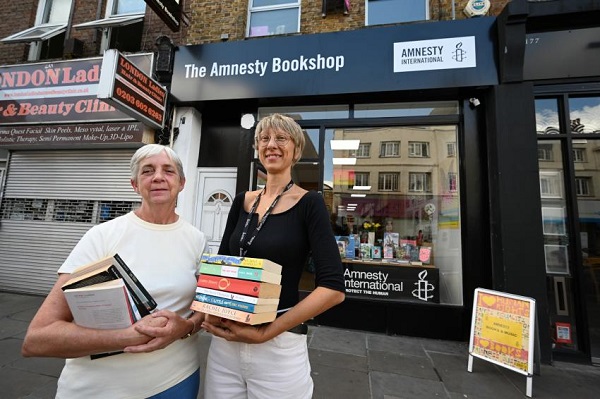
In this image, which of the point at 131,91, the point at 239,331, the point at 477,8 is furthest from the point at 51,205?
the point at 477,8

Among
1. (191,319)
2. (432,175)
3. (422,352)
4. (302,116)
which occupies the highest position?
(302,116)

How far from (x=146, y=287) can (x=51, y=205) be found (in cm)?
658

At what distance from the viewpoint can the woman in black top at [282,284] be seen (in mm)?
1207

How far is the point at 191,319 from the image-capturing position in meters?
1.34

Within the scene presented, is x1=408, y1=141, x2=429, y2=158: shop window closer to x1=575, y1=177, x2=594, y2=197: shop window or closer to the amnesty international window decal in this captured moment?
x1=575, y1=177, x2=594, y2=197: shop window

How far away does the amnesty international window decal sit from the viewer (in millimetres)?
3018

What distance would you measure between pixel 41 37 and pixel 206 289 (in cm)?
799

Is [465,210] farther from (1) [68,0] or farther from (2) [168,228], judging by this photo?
(1) [68,0]

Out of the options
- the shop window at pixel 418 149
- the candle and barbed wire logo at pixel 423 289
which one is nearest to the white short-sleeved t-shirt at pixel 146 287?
the candle and barbed wire logo at pixel 423 289

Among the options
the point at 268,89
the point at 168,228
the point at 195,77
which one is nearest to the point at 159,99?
the point at 195,77

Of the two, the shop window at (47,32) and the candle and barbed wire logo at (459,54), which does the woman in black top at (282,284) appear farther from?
the shop window at (47,32)

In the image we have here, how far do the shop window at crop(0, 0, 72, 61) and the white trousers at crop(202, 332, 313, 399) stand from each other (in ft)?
26.5

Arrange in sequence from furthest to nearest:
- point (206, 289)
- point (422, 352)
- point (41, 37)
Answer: point (41, 37) → point (422, 352) → point (206, 289)

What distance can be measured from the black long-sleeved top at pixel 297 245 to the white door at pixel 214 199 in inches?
161
